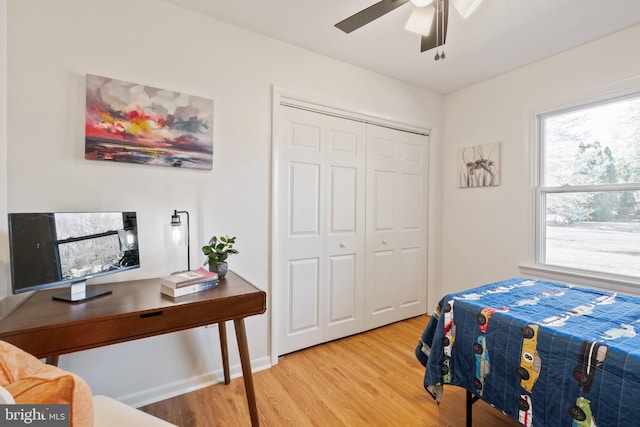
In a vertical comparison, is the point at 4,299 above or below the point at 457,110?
below

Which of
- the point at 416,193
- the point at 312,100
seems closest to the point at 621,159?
the point at 416,193

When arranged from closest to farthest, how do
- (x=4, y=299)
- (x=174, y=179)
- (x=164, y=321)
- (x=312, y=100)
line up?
(x=164, y=321) < (x=4, y=299) < (x=174, y=179) < (x=312, y=100)

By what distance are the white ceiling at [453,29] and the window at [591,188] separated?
0.50 m

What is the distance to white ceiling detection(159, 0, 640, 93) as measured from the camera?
1856 mm

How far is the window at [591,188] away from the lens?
7.00 feet

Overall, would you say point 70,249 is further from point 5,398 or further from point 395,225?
point 395,225

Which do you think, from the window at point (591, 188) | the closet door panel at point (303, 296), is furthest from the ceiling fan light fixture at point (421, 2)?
the closet door panel at point (303, 296)

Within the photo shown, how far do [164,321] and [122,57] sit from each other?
1.55 m

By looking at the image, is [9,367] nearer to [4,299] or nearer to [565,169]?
[4,299]

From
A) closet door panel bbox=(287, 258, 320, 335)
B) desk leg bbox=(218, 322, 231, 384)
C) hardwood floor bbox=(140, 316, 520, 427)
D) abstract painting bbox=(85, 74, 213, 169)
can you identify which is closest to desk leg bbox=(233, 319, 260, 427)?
hardwood floor bbox=(140, 316, 520, 427)

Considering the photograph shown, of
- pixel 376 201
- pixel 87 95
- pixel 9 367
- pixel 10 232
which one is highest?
pixel 87 95

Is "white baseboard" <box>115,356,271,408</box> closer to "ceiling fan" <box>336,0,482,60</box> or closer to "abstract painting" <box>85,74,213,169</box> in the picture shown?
"abstract painting" <box>85,74,213,169</box>

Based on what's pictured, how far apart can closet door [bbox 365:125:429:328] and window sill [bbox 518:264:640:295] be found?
998mm

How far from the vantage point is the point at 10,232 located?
1.21m
